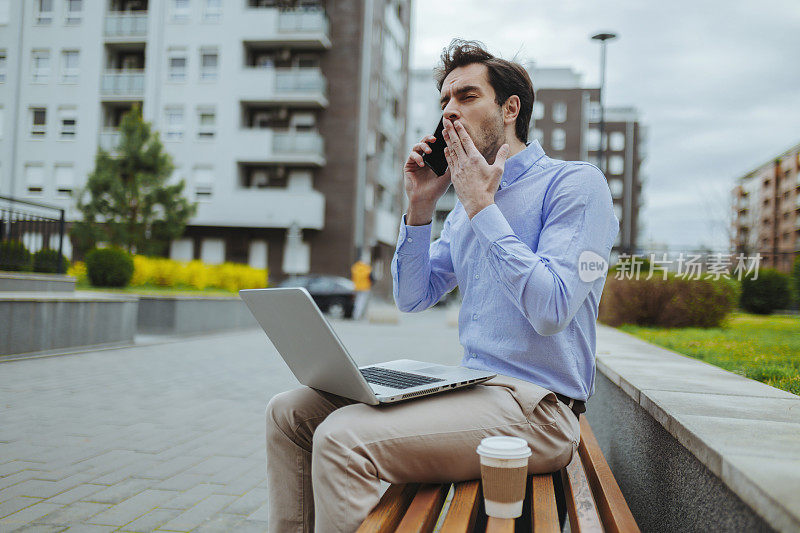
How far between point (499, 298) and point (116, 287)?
14520 millimetres

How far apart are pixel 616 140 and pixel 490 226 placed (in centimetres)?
8669

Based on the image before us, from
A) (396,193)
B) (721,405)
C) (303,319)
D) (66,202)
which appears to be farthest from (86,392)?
(396,193)

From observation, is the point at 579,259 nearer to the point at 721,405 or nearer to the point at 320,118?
the point at 721,405

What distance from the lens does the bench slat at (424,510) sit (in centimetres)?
167

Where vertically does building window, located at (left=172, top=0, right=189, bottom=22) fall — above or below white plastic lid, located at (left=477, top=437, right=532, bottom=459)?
above

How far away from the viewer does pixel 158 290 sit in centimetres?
1570

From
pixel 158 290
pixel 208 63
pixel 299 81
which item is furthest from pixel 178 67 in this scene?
pixel 158 290

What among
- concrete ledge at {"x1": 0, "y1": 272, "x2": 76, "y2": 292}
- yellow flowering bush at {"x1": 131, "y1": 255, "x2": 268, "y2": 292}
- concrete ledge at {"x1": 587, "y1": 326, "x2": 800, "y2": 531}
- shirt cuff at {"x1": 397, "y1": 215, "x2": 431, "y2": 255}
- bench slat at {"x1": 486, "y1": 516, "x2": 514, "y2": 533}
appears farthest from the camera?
yellow flowering bush at {"x1": 131, "y1": 255, "x2": 268, "y2": 292}

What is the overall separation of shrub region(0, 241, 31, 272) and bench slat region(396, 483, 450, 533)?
1159 centimetres

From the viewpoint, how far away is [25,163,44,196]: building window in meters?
35.3

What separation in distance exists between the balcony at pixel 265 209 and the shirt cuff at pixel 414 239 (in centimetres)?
2944

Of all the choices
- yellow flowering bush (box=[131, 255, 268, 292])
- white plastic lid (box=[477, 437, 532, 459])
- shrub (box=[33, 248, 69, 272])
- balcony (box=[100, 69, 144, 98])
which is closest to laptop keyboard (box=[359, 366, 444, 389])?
white plastic lid (box=[477, 437, 532, 459])

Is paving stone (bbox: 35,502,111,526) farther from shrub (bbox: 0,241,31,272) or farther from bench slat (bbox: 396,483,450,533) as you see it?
shrub (bbox: 0,241,31,272)

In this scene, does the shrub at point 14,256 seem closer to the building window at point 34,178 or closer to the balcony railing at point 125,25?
the balcony railing at point 125,25
